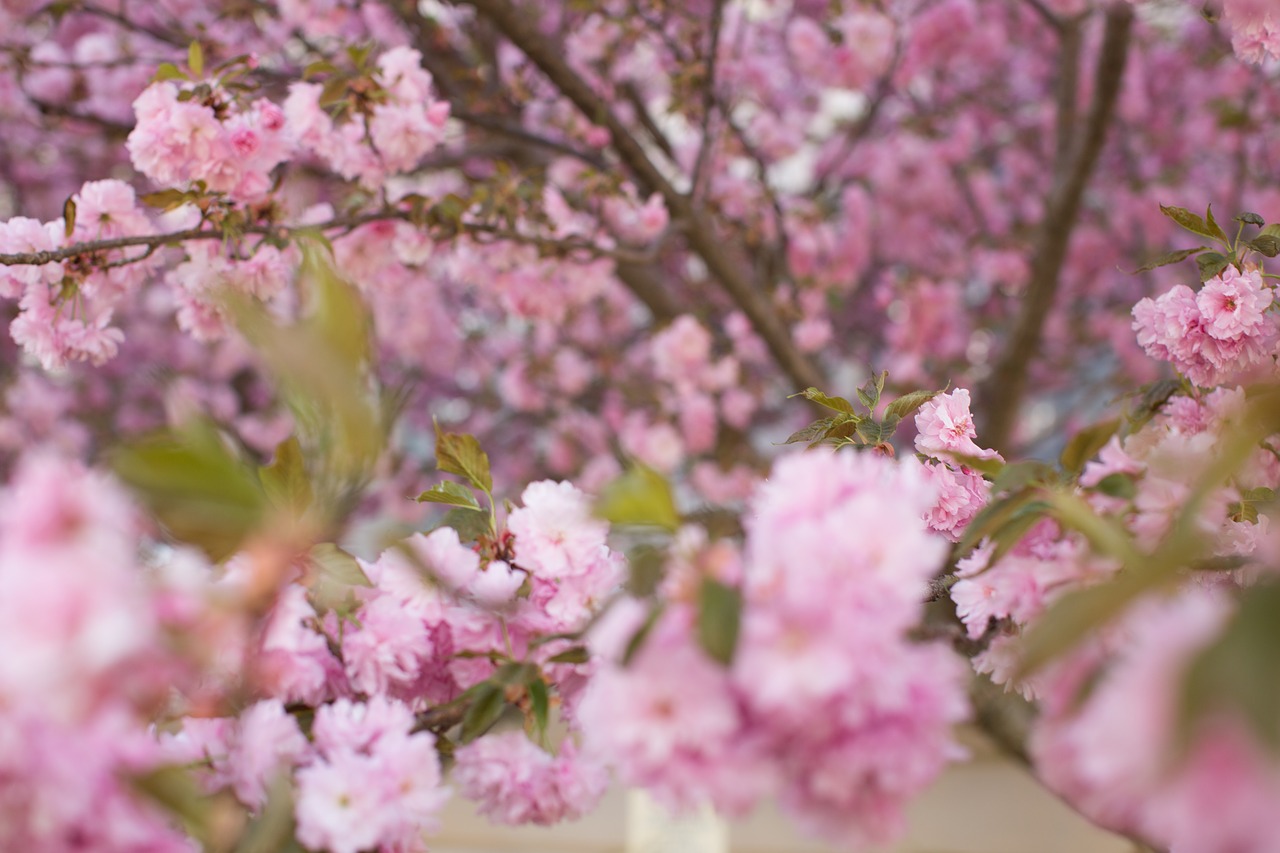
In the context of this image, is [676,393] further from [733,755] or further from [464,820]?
[733,755]

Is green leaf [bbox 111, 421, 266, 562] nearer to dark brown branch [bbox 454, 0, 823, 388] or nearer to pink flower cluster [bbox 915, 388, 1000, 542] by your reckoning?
pink flower cluster [bbox 915, 388, 1000, 542]

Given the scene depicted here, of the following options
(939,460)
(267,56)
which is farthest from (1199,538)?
(267,56)

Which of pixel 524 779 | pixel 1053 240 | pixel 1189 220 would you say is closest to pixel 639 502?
pixel 524 779

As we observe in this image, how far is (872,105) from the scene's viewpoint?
91.1 inches

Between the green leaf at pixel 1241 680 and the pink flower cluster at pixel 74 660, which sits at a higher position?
the pink flower cluster at pixel 74 660

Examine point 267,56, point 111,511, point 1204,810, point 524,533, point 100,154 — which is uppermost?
point 100,154

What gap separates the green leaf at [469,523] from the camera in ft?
2.34

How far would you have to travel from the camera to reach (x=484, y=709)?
571 millimetres

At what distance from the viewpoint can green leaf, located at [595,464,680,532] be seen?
0.41 metres

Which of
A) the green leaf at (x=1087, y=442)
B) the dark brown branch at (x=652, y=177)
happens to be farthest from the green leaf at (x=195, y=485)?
the dark brown branch at (x=652, y=177)

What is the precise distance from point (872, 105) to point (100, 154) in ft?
6.84

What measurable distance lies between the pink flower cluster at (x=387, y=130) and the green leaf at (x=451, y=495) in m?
0.59

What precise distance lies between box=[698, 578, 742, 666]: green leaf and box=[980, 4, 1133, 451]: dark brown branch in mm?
1526

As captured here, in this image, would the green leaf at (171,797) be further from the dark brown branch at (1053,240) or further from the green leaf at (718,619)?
the dark brown branch at (1053,240)
